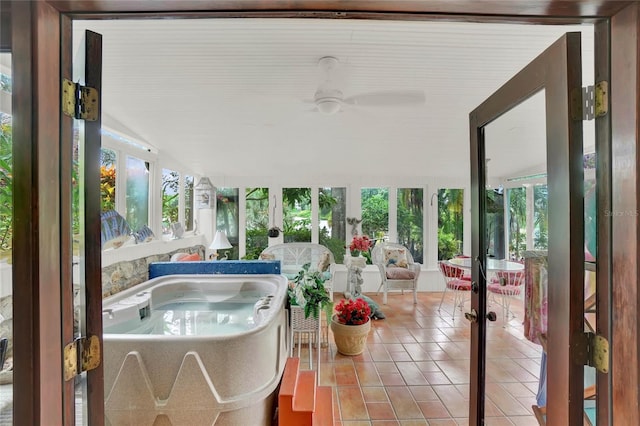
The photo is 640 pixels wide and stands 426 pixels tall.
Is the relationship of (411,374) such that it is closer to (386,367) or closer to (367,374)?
(386,367)

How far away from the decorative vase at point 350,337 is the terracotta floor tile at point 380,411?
0.73m

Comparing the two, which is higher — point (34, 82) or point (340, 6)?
point (340, 6)

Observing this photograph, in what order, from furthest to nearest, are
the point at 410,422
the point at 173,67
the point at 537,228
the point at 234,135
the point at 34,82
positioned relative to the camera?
the point at 234,135
the point at 173,67
the point at 410,422
the point at 537,228
the point at 34,82

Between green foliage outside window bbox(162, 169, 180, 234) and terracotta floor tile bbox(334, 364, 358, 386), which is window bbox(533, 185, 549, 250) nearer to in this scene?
terracotta floor tile bbox(334, 364, 358, 386)

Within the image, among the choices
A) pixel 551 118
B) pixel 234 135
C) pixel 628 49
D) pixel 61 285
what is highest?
pixel 234 135

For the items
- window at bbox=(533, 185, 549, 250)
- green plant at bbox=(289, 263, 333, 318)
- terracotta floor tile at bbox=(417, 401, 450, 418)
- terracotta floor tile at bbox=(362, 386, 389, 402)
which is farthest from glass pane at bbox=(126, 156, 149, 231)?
window at bbox=(533, 185, 549, 250)

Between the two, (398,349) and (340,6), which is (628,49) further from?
(398,349)

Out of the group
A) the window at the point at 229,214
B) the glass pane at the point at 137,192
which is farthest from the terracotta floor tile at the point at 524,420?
the window at the point at 229,214

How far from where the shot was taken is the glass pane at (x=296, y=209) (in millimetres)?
5500

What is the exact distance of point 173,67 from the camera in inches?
86.2

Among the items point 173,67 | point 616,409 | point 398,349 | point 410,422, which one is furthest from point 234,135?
point 616,409

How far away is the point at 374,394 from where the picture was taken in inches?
92.0

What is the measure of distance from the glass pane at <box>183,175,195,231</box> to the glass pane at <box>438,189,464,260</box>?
4583mm

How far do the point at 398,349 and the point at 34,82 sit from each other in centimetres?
342
